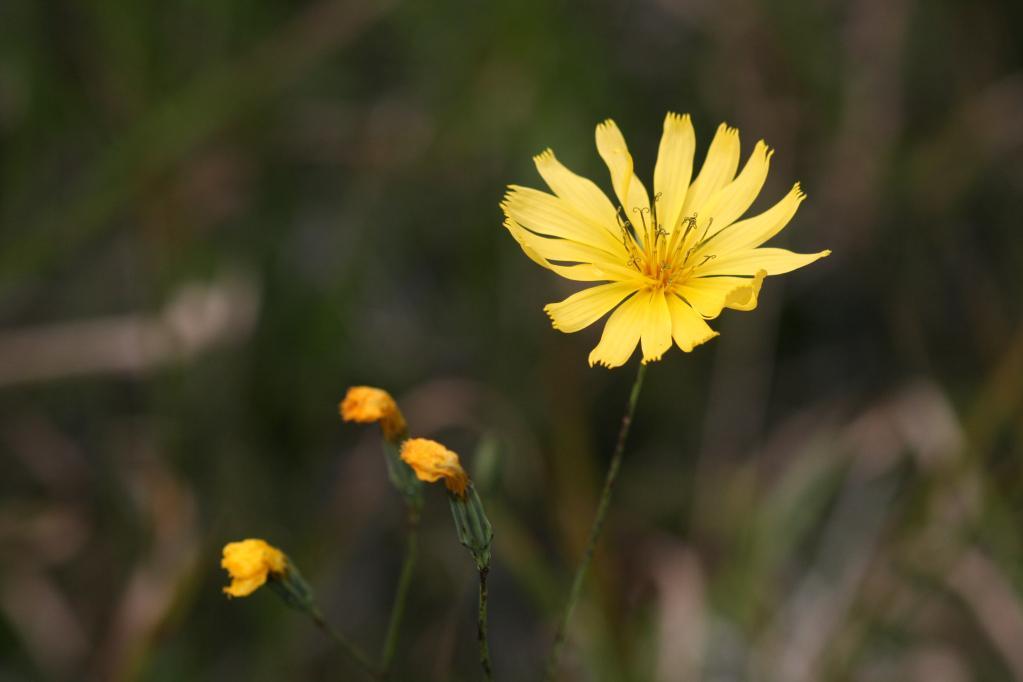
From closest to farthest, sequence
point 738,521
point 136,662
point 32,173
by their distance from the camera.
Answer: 1. point 136,662
2. point 738,521
3. point 32,173

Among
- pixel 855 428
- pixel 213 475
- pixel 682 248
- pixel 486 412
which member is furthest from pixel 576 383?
pixel 682 248

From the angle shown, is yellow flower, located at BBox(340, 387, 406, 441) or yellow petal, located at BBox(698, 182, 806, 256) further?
yellow flower, located at BBox(340, 387, 406, 441)

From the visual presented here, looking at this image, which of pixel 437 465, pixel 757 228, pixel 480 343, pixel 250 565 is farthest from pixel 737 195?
pixel 480 343

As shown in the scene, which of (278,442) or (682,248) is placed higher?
(682,248)

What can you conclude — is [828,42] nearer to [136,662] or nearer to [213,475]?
[213,475]

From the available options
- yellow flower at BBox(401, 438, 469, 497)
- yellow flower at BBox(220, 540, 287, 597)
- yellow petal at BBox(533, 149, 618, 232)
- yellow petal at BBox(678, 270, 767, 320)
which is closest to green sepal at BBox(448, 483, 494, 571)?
yellow flower at BBox(401, 438, 469, 497)

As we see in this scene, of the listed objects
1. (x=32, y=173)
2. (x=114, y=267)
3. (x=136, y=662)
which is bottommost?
(x=136, y=662)

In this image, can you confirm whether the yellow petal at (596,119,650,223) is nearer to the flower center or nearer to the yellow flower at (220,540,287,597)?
the flower center
